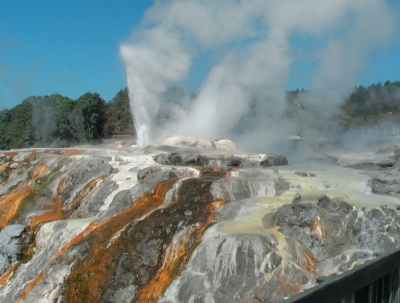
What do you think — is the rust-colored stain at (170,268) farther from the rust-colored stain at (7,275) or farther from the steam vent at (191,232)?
the rust-colored stain at (7,275)

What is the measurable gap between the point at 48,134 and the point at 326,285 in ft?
113

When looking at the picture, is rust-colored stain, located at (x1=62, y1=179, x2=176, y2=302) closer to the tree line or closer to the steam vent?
the steam vent

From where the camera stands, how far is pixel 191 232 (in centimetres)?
874

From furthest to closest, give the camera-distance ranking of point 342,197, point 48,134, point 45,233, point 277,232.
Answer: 1. point 48,134
2. point 45,233
3. point 342,197
4. point 277,232

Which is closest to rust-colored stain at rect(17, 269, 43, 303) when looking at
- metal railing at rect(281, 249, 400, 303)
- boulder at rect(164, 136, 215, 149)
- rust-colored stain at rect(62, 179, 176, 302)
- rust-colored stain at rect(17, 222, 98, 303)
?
rust-colored stain at rect(17, 222, 98, 303)

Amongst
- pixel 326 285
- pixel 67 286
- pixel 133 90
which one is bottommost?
pixel 67 286

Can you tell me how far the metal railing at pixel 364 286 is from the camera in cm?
208

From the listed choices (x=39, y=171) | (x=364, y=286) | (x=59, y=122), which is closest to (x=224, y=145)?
(x=39, y=171)

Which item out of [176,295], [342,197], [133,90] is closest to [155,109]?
[133,90]

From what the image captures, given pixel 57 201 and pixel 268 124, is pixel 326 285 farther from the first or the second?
pixel 268 124

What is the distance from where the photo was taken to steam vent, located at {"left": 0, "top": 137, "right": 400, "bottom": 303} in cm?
744

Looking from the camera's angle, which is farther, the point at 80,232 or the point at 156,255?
the point at 80,232

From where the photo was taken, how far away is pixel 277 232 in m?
8.29

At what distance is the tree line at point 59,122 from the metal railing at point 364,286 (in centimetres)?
3274
